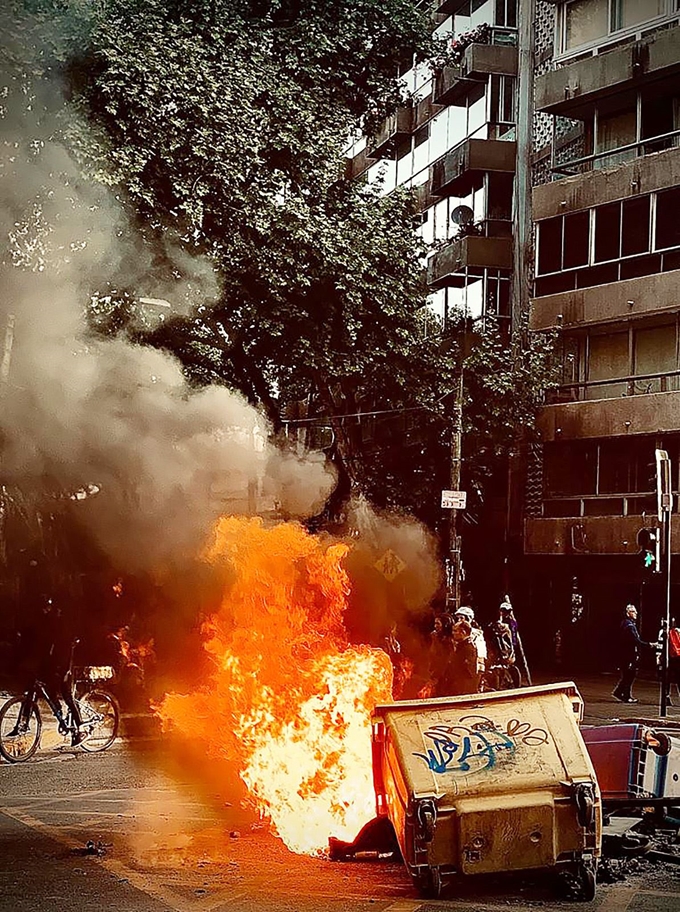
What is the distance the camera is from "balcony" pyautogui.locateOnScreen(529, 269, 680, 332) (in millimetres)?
25438

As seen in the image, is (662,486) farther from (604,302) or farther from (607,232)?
(607,232)

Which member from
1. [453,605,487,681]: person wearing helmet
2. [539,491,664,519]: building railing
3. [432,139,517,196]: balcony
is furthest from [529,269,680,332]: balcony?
[453,605,487,681]: person wearing helmet

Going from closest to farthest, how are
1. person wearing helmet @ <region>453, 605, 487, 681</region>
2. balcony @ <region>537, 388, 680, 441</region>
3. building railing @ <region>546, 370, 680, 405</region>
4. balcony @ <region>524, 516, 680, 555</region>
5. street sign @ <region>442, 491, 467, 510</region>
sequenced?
person wearing helmet @ <region>453, 605, 487, 681</region> → street sign @ <region>442, 491, 467, 510</region> → balcony @ <region>537, 388, 680, 441</region> → building railing @ <region>546, 370, 680, 405</region> → balcony @ <region>524, 516, 680, 555</region>

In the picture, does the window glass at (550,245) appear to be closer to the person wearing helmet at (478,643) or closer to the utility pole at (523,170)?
the utility pole at (523,170)

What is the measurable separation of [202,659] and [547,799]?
36.5 feet

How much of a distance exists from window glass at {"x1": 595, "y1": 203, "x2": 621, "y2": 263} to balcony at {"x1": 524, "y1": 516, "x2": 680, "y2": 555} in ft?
17.2

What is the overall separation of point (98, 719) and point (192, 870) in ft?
20.9

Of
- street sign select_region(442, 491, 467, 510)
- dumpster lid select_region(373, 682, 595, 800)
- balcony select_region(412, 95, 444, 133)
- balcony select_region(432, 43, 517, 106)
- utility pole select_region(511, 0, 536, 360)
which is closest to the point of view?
dumpster lid select_region(373, 682, 595, 800)

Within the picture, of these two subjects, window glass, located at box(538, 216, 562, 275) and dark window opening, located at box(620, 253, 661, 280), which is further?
window glass, located at box(538, 216, 562, 275)

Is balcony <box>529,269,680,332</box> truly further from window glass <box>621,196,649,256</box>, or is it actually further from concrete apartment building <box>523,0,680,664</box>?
window glass <box>621,196,649,256</box>

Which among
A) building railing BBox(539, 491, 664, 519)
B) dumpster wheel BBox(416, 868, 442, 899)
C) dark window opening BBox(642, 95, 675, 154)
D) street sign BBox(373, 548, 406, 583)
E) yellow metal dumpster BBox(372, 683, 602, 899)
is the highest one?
dark window opening BBox(642, 95, 675, 154)

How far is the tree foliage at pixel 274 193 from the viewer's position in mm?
17344

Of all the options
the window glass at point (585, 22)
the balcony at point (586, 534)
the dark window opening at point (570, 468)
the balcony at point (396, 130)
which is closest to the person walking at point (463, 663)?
the balcony at point (586, 534)

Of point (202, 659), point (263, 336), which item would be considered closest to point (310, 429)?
point (263, 336)
